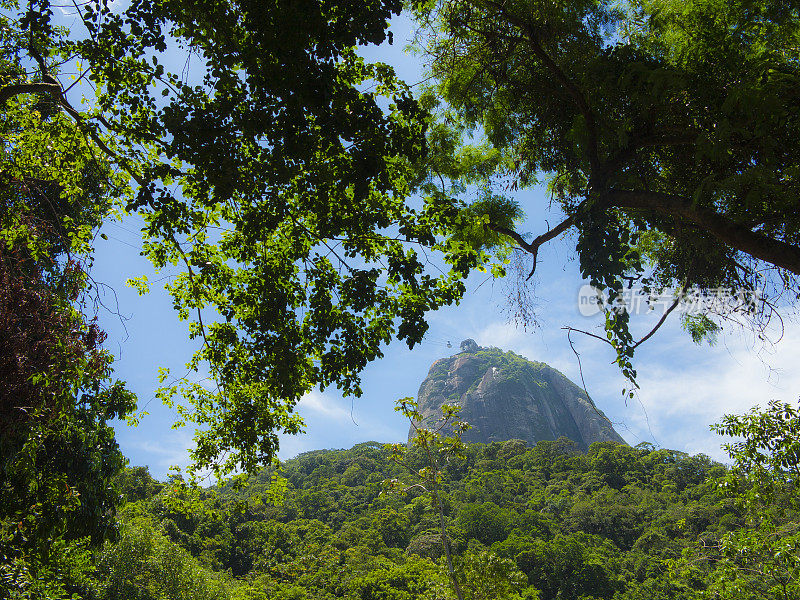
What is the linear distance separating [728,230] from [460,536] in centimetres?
3567

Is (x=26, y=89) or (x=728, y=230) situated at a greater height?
(x=26, y=89)

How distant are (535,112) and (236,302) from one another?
3484mm

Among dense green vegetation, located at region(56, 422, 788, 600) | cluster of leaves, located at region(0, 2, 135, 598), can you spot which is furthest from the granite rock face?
cluster of leaves, located at region(0, 2, 135, 598)

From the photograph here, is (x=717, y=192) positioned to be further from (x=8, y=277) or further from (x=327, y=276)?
(x=8, y=277)

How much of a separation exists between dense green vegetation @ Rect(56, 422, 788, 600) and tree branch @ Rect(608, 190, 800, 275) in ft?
29.3

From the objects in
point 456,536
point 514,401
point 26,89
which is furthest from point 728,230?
point 514,401

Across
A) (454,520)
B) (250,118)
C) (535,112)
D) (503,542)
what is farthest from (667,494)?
(250,118)

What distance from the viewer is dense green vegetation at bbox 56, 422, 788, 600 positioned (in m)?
13.8

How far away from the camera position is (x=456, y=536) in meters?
34.3

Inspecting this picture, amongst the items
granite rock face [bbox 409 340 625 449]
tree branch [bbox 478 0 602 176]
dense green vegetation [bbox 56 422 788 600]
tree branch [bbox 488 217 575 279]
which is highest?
granite rock face [bbox 409 340 625 449]

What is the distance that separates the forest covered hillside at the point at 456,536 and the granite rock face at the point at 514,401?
156 ft

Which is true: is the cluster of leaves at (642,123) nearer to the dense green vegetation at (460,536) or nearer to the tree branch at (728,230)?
the tree branch at (728,230)

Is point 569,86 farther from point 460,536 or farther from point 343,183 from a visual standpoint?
point 460,536

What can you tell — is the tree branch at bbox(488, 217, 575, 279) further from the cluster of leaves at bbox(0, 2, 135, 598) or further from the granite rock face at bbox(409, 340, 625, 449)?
the granite rock face at bbox(409, 340, 625, 449)
